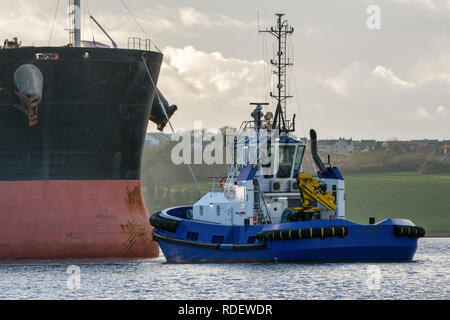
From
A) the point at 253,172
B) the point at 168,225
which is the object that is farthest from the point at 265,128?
the point at 168,225

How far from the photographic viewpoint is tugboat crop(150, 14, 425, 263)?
1403 inches

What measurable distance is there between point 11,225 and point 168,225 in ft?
19.0

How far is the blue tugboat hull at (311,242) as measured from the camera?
3544 centimetres

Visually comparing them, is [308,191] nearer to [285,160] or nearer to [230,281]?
[285,160]

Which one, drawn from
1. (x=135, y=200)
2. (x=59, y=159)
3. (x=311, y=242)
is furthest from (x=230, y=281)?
(x=59, y=159)

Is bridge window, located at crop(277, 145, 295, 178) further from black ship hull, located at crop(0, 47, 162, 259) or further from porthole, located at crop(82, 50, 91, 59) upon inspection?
porthole, located at crop(82, 50, 91, 59)

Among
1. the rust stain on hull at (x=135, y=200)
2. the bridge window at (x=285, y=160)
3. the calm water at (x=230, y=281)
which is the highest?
the bridge window at (x=285, y=160)

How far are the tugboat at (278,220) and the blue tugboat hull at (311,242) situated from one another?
30 mm

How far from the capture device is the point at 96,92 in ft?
137

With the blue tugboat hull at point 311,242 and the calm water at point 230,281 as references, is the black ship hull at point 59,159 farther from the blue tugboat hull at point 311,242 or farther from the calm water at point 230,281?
the blue tugboat hull at point 311,242

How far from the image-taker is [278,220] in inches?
1523

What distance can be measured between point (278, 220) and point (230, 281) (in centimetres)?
474

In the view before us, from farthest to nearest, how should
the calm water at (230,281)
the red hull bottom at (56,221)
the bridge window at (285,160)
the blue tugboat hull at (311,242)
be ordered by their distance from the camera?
the red hull bottom at (56,221)
the bridge window at (285,160)
the blue tugboat hull at (311,242)
the calm water at (230,281)

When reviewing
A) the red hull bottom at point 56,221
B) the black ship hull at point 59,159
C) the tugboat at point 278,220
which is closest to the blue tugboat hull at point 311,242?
the tugboat at point 278,220
